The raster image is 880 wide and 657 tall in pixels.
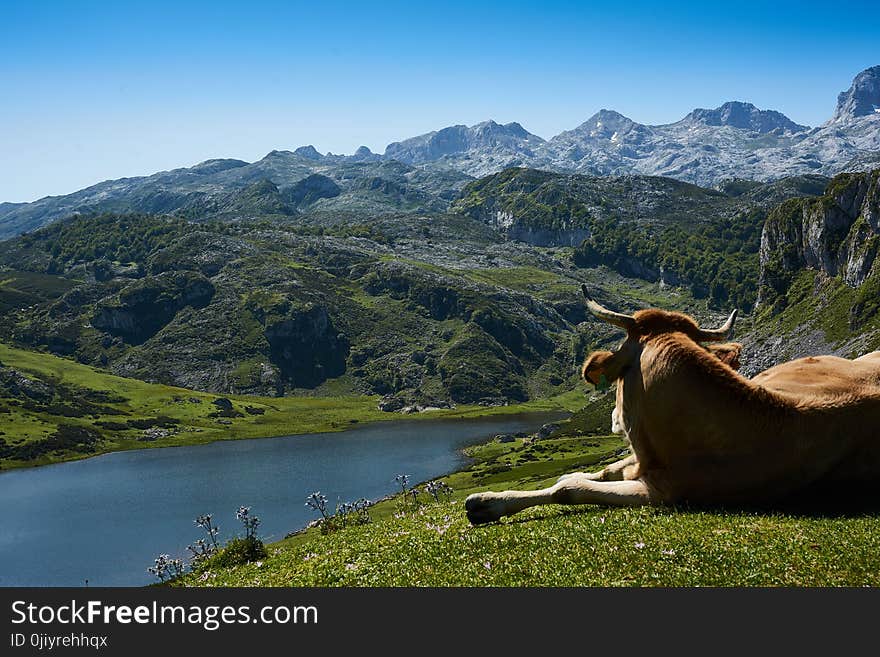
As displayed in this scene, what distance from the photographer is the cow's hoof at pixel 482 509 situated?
47.3ft

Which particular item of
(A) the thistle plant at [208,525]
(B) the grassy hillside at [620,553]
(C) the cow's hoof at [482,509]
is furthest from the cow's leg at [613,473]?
(A) the thistle plant at [208,525]

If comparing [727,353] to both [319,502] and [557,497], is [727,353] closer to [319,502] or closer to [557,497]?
[557,497]

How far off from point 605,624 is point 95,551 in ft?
486

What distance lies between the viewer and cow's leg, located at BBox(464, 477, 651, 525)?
552 inches

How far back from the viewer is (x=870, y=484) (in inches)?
495

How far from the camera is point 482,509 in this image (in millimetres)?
14453

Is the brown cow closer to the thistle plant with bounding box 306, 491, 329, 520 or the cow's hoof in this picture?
the cow's hoof

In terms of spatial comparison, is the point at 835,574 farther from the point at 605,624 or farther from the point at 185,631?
the point at 185,631

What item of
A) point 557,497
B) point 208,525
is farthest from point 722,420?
point 208,525

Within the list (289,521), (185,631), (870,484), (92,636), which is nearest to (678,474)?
(870,484)

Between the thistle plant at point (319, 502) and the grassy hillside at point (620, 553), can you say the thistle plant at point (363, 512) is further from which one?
the grassy hillside at point (620, 553)

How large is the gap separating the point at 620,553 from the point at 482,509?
12.7 ft

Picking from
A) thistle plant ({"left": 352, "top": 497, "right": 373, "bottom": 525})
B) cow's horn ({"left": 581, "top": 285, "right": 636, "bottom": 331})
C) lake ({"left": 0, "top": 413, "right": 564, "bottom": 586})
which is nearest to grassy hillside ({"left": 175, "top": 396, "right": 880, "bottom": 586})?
cow's horn ({"left": 581, "top": 285, "right": 636, "bottom": 331})

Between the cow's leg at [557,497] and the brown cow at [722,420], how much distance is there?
0.32 metres
